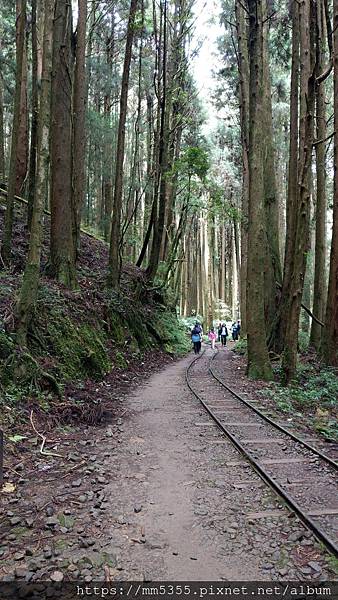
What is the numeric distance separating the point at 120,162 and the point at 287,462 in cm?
1147

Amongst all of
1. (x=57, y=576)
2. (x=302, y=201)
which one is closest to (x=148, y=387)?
(x=302, y=201)

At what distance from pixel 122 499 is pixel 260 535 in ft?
4.86

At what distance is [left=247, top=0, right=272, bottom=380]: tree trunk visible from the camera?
12.5 m

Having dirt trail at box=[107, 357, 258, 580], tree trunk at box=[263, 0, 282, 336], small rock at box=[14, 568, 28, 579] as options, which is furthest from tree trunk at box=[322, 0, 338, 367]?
small rock at box=[14, 568, 28, 579]

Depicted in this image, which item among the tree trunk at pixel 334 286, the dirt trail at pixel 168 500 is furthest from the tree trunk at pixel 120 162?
the dirt trail at pixel 168 500

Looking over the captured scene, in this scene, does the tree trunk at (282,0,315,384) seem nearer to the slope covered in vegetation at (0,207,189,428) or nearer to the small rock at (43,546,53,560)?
the slope covered in vegetation at (0,207,189,428)

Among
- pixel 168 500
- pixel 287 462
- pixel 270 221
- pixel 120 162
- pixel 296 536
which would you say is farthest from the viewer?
pixel 270 221

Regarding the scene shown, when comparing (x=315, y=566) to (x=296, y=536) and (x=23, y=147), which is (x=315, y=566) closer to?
(x=296, y=536)

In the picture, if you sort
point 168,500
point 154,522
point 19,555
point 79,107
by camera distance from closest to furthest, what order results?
point 19,555 → point 154,522 → point 168,500 → point 79,107

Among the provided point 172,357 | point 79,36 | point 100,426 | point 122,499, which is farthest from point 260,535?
point 172,357

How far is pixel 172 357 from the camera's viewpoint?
20031mm

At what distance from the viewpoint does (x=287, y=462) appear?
6078 mm

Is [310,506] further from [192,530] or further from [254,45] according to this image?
[254,45]

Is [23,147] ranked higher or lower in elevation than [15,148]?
higher
